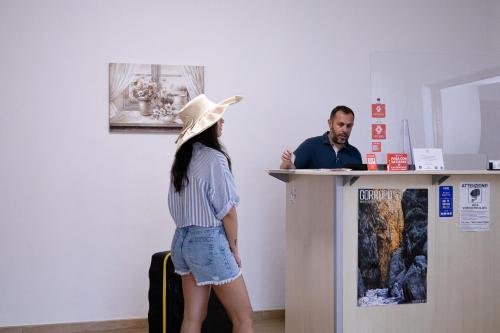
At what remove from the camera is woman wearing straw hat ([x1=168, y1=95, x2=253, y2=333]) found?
2.33m

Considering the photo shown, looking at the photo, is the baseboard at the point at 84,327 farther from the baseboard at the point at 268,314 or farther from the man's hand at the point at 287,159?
the man's hand at the point at 287,159

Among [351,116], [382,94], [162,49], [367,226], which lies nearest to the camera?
[367,226]

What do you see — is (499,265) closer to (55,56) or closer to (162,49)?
(162,49)

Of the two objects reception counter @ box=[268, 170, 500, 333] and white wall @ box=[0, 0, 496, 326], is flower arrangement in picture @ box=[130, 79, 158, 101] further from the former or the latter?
reception counter @ box=[268, 170, 500, 333]

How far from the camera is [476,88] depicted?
4.46 m

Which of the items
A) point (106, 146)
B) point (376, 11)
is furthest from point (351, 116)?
point (106, 146)

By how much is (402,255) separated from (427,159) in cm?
53

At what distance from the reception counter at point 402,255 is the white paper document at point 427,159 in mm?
59

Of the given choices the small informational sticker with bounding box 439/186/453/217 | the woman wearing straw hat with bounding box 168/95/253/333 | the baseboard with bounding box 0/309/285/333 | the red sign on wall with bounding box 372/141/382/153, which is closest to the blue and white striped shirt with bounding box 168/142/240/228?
the woman wearing straw hat with bounding box 168/95/253/333

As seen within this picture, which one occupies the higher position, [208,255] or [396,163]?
[396,163]

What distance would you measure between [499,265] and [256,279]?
1869 mm

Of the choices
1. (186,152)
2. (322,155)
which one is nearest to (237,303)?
(186,152)

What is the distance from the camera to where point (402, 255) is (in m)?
2.68

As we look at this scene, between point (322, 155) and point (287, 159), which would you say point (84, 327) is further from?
point (322, 155)
